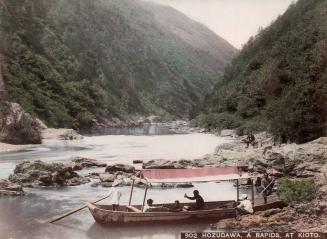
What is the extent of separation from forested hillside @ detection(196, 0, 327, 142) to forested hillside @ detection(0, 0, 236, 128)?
194 inches

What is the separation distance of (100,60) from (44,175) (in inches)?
1885

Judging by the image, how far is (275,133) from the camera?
20188mm

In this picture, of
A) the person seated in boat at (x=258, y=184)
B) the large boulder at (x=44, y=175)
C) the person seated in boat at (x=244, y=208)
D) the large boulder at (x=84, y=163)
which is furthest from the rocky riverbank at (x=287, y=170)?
the large boulder at (x=44, y=175)

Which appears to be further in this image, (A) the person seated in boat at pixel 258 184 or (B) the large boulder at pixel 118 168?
(B) the large boulder at pixel 118 168

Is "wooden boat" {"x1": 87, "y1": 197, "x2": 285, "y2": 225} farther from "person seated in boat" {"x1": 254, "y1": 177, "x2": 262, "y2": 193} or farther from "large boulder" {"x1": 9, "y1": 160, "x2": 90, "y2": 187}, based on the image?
"large boulder" {"x1": 9, "y1": 160, "x2": 90, "y2": 187}

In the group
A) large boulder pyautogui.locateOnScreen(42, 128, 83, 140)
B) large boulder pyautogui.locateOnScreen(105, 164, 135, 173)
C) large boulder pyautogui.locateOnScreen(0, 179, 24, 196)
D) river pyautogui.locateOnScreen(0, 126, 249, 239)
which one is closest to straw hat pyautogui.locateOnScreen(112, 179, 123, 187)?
river pyautogui.locateOnScreen(0, 126, 249, 239)

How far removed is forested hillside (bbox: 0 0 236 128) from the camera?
129 feet

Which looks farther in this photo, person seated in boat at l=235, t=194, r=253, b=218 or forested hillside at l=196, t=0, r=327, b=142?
forested hillside at l=196, t=0, r=327, b=142

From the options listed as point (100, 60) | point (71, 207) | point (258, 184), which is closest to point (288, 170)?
point (258, 184)

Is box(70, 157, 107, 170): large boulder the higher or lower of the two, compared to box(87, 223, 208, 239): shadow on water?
higher

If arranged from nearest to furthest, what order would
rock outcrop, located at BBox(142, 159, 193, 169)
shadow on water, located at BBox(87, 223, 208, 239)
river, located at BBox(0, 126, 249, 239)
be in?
shadow on water, located at BBox(87, 223, 208, 239) → river, located at BBox(0, 126, 249, 239) → rock outcrop, located at BBox(142, 159, 193, 169)

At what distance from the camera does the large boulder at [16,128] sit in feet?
75.7

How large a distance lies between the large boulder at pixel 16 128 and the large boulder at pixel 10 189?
8797 mm

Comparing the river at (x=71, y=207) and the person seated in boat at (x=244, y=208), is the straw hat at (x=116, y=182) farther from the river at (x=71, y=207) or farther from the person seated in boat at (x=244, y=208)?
the person seated in boat at (x=244, y=208)
